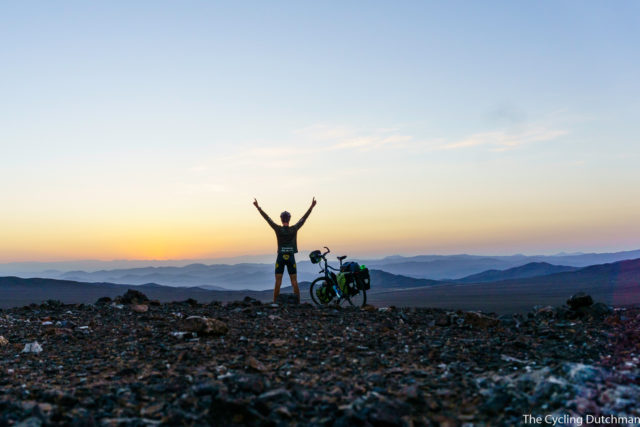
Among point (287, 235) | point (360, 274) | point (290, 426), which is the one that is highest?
point (287, 235)

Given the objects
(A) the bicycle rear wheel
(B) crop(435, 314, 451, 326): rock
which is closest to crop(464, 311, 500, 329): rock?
(B) crop(435, 314, 451, 326): rock

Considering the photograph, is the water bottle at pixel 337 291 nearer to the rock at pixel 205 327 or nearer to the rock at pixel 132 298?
the rock at pixel 205 327

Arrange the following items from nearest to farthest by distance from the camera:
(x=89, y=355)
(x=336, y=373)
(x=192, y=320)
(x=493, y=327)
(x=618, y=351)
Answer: (x=336, y=373) < (x=618, y=351) < (x=89, y=355) < (x=192, y=320) < (x=493, y=327)

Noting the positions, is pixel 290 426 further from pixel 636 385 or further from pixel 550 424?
pixel 636 385

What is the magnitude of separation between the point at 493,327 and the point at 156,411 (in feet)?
23.8

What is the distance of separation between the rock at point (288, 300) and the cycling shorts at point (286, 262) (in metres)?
0.77

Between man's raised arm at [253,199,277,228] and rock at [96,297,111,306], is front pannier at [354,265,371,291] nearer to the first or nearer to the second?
man's raised arm at [253,199,277,228]

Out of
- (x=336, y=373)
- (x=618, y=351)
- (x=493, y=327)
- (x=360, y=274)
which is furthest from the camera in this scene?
(x=360, y=274)

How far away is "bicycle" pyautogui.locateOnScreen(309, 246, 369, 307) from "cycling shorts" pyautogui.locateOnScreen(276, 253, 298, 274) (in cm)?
57

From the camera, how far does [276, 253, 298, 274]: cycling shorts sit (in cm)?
1455

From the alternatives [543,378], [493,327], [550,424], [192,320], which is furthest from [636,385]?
[192,320]

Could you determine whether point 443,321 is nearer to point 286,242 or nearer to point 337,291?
point 337,291

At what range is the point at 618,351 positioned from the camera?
24.4ft

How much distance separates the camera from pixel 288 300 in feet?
47.6
